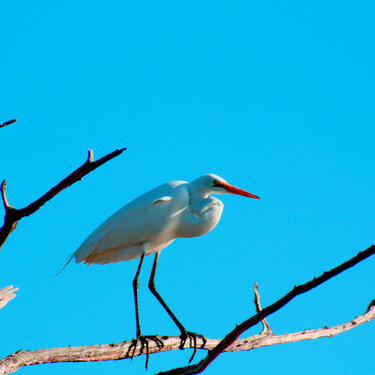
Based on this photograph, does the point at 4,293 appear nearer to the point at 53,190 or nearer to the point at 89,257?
the point at 53,190

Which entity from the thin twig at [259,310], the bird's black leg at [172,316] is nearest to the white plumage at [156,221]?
the bird's black leg at [172,316]

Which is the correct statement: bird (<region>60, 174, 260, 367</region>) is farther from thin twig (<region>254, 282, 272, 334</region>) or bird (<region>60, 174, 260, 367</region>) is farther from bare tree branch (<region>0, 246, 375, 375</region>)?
thin twig (<region>254, 282, 272, 334</region>)

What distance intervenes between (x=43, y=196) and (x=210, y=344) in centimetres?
234

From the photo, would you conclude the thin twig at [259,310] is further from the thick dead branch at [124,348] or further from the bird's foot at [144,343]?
the bird's foot at [144,343]

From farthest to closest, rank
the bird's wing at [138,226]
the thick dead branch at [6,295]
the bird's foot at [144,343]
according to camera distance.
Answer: the bird's wing at [138,226] < the bird's foot at [144,343] < the thick dead branch at [6,295]

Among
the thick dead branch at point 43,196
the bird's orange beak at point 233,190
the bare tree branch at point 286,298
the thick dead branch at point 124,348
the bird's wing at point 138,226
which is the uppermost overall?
the bird's orange beak at point 233,190

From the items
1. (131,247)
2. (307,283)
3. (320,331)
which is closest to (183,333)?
(131,247)

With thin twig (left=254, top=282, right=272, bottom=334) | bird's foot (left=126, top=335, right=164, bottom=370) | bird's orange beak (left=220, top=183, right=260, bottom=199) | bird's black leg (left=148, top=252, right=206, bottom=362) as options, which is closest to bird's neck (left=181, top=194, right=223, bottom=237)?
bird's orange beak (left=220, top=183, right=260, bottom=199)

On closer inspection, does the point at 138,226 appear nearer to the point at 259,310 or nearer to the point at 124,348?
the point at 124,348

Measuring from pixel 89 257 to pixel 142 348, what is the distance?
35.3 inches

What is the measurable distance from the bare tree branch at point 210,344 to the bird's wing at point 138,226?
0.79 m

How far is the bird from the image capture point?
16.1ft

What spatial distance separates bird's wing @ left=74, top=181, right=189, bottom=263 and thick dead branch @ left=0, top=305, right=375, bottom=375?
31.2 inches

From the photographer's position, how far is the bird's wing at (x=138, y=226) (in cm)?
490
